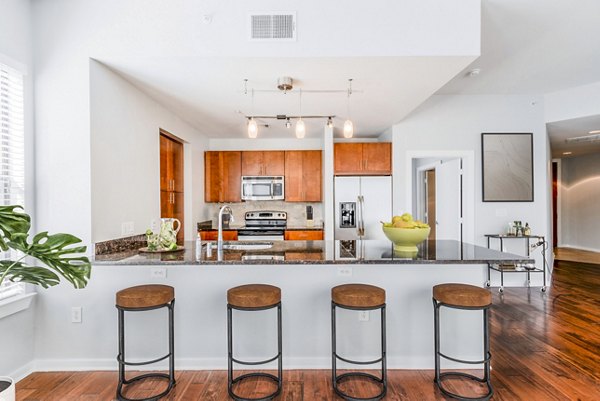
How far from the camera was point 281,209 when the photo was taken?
18.8 feet

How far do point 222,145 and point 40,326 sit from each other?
370cm

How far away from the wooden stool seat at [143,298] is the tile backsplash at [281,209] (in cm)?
349

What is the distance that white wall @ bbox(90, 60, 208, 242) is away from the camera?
2590mm

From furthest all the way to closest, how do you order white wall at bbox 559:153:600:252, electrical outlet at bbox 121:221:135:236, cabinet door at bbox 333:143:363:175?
white wall at bbox 559:153:600:252 → cabinet door at bbox 333:143:363:175 → electrical outlet at bbox 121:221:135:236

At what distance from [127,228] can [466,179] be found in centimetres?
430

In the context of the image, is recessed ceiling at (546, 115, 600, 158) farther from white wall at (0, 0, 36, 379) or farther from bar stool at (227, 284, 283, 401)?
white wall at (0, 0, 36, 379)

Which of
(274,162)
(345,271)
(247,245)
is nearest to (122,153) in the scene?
(247,245)

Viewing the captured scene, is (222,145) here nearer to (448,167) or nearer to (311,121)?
(311,121)

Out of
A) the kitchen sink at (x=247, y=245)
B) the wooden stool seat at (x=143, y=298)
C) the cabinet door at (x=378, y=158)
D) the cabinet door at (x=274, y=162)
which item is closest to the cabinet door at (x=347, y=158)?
the cabinet door at (x=378, y=158)

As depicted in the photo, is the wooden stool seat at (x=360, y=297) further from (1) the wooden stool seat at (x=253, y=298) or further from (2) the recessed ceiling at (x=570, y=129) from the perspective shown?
(2) the recessed ceiling at (x=570, y=129)

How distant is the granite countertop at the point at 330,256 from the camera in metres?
2.21

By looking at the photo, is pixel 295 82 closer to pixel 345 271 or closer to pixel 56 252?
pixel 345 271

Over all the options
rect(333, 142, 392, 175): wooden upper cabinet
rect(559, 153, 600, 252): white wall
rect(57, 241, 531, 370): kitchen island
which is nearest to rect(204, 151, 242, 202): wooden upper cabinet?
rect(333, 142, 392, 175): wooden upper cabinet

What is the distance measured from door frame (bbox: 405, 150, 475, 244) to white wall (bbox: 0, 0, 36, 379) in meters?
4.17
